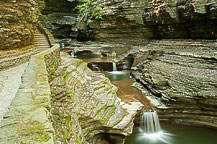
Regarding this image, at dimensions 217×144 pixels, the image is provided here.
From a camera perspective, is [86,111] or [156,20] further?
[156,20]

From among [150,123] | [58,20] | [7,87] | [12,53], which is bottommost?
[150,123]

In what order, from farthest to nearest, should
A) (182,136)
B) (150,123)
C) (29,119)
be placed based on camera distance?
(150,123) < (182,136) < (29,119)

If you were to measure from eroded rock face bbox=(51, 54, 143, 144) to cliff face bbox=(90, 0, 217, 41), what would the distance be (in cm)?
1126

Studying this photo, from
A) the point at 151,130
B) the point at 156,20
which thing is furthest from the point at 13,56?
the point at 156,20

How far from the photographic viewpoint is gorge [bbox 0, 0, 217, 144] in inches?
158

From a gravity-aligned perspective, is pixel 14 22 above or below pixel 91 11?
below

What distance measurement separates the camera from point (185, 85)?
9.58 m

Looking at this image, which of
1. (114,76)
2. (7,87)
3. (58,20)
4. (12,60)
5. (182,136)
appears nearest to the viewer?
(7,87)

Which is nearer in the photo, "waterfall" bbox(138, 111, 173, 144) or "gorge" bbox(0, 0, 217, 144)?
"gorge" bbox(0, 0, 217, 144)

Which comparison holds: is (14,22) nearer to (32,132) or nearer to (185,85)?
(32,132)

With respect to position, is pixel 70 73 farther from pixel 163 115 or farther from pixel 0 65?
pixel 163 115

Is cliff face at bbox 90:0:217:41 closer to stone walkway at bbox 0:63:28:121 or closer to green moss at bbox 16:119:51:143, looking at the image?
stone walkway at bbox 0:63:28:121

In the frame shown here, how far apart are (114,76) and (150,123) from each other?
26.0ft

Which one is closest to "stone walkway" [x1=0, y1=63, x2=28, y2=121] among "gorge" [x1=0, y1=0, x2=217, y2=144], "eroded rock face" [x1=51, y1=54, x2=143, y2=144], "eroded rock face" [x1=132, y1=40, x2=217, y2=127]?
"gorge" [x1=0, y1=0, x2=217, y2=144]
